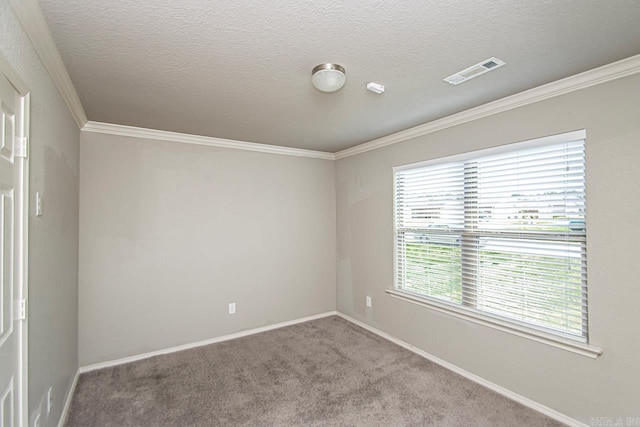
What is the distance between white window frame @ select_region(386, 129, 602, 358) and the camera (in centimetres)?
208

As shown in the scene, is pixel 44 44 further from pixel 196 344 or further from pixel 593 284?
pixel 593 284

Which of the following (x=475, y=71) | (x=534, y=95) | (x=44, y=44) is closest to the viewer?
(x=44, y=44)

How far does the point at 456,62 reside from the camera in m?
1.87

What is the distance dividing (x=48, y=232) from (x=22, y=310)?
1.99 ft

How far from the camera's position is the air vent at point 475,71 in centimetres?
186

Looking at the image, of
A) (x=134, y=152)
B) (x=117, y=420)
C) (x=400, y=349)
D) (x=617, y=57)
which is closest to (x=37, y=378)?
(x=117, y=420)

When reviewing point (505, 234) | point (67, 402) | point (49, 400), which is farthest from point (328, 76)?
point (67, 402)

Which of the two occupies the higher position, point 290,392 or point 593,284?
point 593,284

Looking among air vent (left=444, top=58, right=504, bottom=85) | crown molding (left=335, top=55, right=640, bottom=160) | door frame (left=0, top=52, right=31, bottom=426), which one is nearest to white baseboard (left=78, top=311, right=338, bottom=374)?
door frame (left=0, top=52, right=31, bottom=426)

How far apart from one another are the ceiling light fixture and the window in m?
1.50

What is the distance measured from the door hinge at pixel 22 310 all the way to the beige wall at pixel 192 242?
5.48 ft

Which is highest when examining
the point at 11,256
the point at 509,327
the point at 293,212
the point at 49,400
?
the point at 293,212

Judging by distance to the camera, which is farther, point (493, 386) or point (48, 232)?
point (493, 386)

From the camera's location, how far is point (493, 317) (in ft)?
8.42
